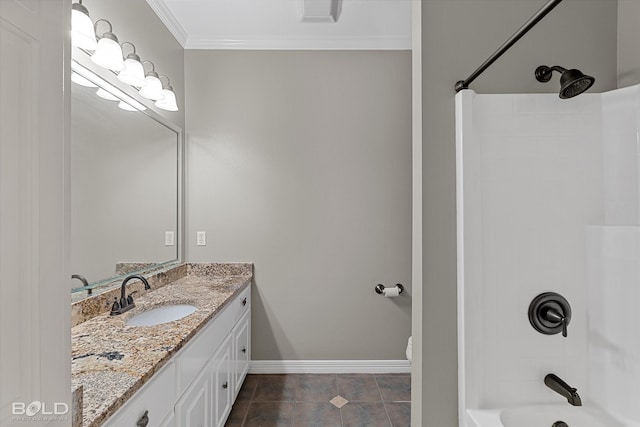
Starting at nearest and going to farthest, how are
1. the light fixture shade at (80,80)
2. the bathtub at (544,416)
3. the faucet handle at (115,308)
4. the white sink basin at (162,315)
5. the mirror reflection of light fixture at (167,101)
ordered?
the bathtub at (544,416) → the light fixture shade at (80,80) → the faucet handle at (115,308) → the white sink basin at (162,315) → the mirror reflection of light fixture at (167,101)

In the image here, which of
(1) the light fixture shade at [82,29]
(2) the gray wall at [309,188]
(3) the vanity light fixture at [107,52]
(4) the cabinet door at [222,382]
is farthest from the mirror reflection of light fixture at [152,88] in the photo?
(4) the cabinet door at [222,382]

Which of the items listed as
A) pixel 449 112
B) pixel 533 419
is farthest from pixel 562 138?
pixel 533 419

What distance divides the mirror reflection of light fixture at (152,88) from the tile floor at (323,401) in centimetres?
210

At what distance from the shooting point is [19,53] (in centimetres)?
49

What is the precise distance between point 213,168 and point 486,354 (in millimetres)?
2277

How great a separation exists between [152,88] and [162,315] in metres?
1.36

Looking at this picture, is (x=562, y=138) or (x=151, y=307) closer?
(x=562, y=138)

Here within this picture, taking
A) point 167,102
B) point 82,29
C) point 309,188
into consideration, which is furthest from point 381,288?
point 82,29

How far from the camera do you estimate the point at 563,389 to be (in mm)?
1162

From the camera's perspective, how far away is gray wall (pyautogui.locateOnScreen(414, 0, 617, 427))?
1250mm

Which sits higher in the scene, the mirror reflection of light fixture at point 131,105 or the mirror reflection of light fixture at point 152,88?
the mirror reflection of light fixture at point 152,88

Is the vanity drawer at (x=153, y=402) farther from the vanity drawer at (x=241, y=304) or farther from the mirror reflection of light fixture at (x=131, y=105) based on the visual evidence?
the mirror reflection of light fixture at (x=131, y=105)

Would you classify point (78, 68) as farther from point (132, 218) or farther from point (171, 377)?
point (171, 377)

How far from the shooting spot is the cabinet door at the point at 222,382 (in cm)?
180
